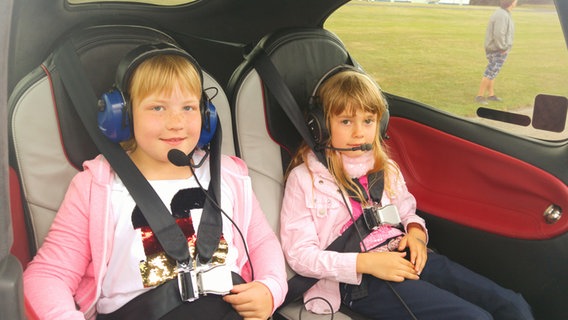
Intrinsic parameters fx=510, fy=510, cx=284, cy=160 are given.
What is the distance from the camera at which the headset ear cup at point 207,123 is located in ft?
5.20

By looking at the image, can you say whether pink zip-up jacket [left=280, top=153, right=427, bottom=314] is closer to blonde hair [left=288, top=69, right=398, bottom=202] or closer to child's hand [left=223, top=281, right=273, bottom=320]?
blonde hair [left=288, top=69, right=398, bottom=202]

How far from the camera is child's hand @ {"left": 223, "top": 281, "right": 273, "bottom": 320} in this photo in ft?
4.91

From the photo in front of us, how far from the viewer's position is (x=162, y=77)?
1.49 meters

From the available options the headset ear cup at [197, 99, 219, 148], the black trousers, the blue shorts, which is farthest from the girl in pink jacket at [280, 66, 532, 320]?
the blue shorts

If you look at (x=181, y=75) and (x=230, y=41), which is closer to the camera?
(x=181, y=75)

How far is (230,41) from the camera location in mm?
2418

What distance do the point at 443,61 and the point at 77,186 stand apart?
3524mm

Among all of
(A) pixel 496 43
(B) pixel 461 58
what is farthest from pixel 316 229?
(B) pixel 461 58

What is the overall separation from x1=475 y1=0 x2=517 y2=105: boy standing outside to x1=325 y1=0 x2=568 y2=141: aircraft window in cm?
3

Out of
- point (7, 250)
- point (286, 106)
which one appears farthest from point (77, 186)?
point (286, 106)

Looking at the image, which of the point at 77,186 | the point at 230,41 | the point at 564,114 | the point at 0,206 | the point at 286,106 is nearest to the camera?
the point at 0,206

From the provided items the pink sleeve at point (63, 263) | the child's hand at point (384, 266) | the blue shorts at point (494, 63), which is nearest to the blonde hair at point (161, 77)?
the pink sleeve at point (63, 263)

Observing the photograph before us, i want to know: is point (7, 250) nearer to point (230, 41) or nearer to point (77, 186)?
point (77, 186)

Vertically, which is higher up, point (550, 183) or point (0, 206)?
point (0, 206)
